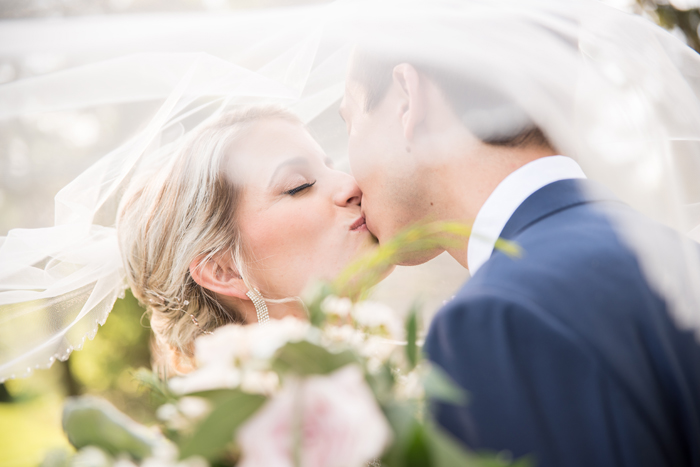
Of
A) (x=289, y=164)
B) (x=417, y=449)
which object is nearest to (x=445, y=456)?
(x=417, y=449)

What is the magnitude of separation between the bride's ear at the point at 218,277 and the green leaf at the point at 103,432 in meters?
2.00

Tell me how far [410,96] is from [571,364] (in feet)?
4.78

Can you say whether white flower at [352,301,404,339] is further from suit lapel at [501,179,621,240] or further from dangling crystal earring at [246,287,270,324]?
dangling crystal earring at [246,287,270,324]

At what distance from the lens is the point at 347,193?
2850mm

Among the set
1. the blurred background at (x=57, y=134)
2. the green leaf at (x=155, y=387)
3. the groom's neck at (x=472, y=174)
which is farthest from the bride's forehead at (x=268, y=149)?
the green leaf at (x=155, y=387)

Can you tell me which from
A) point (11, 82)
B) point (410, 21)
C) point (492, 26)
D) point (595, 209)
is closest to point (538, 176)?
point (595, 209)

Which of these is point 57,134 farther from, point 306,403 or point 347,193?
point 306,403

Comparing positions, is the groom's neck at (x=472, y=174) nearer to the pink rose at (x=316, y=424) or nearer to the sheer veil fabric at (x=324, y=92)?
the sheer veil fabric at (x=324, y=92)

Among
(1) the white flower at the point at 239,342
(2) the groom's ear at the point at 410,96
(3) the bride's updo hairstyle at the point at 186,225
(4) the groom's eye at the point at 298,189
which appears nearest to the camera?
(1) the white flower at the point at 239,342

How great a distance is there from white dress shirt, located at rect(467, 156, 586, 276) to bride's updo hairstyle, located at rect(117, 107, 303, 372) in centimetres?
153

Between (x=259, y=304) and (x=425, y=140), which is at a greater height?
(x=425, y=140)

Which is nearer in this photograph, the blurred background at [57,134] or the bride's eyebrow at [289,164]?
the blurred background at [57,134]

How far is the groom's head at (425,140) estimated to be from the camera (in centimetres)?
211

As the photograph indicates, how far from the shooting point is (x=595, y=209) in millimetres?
1754
